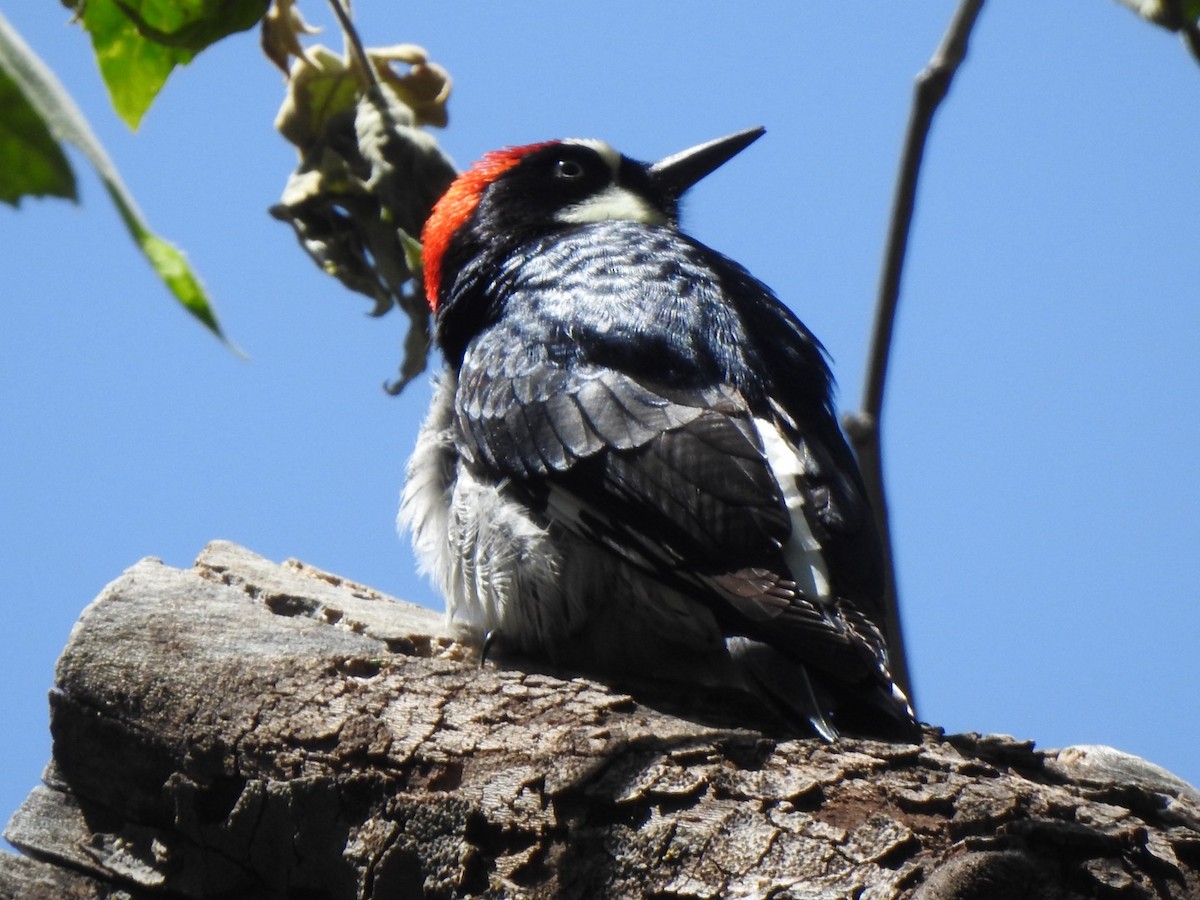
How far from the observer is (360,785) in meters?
2.30

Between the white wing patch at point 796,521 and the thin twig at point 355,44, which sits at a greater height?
the thin twig at point 355,44

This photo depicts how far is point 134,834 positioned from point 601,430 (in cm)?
132

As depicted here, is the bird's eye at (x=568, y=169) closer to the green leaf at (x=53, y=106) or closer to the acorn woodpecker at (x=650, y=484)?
the acorn woodpecker at (x=650, y=484)

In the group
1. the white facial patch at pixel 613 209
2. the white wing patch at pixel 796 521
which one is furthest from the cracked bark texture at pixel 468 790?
the white facial patch at pixel 613 209

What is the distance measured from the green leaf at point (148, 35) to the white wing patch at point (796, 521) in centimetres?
158

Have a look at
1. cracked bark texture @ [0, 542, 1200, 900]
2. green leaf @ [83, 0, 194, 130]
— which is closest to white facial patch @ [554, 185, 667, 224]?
cracked bark texture @ [0, 542, 1200, 900]

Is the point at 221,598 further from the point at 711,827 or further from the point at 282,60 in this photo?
the point at 282,60

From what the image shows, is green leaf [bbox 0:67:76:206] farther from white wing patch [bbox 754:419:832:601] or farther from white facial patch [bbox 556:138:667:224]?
white facial patch [bbox 556:138:667:224]

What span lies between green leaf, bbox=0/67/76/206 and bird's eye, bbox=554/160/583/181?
4.05m

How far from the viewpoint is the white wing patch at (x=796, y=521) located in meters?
2.76

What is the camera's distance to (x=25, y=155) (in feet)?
2.20

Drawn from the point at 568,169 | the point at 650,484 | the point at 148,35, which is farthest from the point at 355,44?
the point at 148,35

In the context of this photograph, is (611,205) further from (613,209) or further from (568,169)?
(568,169)

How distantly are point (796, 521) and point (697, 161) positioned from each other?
235cm
